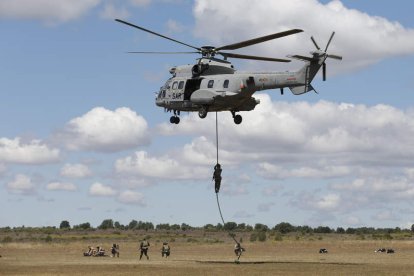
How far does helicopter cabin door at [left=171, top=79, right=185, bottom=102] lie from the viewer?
4884 cm

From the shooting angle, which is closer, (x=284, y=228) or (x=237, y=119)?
(x=237, y=119)

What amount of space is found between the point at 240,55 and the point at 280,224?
416 feet

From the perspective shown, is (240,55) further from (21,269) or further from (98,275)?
(21,269)

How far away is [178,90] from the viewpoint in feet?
161

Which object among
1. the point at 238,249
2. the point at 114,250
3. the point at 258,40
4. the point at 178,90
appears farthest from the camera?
the point at 114,250

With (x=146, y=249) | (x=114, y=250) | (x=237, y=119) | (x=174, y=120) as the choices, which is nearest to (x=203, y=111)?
(x=237, y=119)

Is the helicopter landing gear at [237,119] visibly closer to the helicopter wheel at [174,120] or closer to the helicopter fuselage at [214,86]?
the helicopter fuselage at [214,86]

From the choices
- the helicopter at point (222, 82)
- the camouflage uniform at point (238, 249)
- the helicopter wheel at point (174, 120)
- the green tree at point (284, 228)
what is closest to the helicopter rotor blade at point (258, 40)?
the helicopter at point (222, 82)

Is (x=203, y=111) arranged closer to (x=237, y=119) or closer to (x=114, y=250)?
(x=237, y=119)

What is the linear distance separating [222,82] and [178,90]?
356 centimetres

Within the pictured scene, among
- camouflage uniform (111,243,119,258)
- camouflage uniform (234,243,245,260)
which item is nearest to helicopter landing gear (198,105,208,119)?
camouflage uniform (234,243,245,260)

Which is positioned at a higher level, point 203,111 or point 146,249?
point 203,111

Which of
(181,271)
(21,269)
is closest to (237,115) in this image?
(181,271)

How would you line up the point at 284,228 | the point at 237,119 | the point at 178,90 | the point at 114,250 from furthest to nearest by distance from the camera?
the point at 284,228
the point at 114,250
the point at 178,90
the point at 237,119
